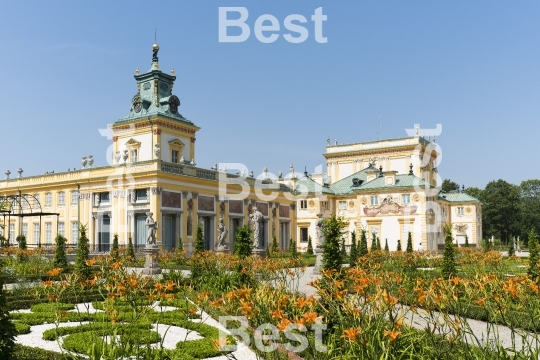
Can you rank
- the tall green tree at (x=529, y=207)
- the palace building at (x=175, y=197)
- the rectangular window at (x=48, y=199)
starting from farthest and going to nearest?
the tall green tree at (x=529, y=207) → the rectangular window at (x=48, y=199) → the palace building at (x=175, y=197)

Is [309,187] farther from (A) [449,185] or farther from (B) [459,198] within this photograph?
(A) [449,185]

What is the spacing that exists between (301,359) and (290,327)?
233 centimetres

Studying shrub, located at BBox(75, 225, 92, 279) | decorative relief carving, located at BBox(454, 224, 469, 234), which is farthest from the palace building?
shrub, located at BBox(75, 225, 92, 279)

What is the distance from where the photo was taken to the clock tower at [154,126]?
40.1 metres

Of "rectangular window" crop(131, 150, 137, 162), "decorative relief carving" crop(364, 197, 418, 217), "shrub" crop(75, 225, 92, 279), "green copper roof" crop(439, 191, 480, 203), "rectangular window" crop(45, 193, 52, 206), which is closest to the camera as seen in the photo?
"shrub" crop(75, 225, 92, 279)

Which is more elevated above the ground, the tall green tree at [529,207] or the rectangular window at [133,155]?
the rectangular window at [133,155]

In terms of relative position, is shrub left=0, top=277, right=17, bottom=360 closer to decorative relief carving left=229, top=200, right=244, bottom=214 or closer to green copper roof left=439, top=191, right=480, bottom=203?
decorative relief carving left=229, top=200, right=244, bottom=214

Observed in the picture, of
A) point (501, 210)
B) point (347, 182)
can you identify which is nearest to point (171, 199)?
point (347, 182)

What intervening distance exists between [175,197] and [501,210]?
5463 cm

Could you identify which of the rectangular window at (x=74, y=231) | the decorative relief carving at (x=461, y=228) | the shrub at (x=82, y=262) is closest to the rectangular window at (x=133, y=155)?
the rectangular window at (x=74, y=231)

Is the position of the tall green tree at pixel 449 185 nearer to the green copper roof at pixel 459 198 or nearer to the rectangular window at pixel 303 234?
the green copper roof at pixel 459 198

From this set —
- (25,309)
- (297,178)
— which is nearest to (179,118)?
(297,178)

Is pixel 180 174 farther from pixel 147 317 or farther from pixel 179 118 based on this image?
pixel 147 317

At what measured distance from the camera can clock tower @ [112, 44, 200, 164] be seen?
132 ft
